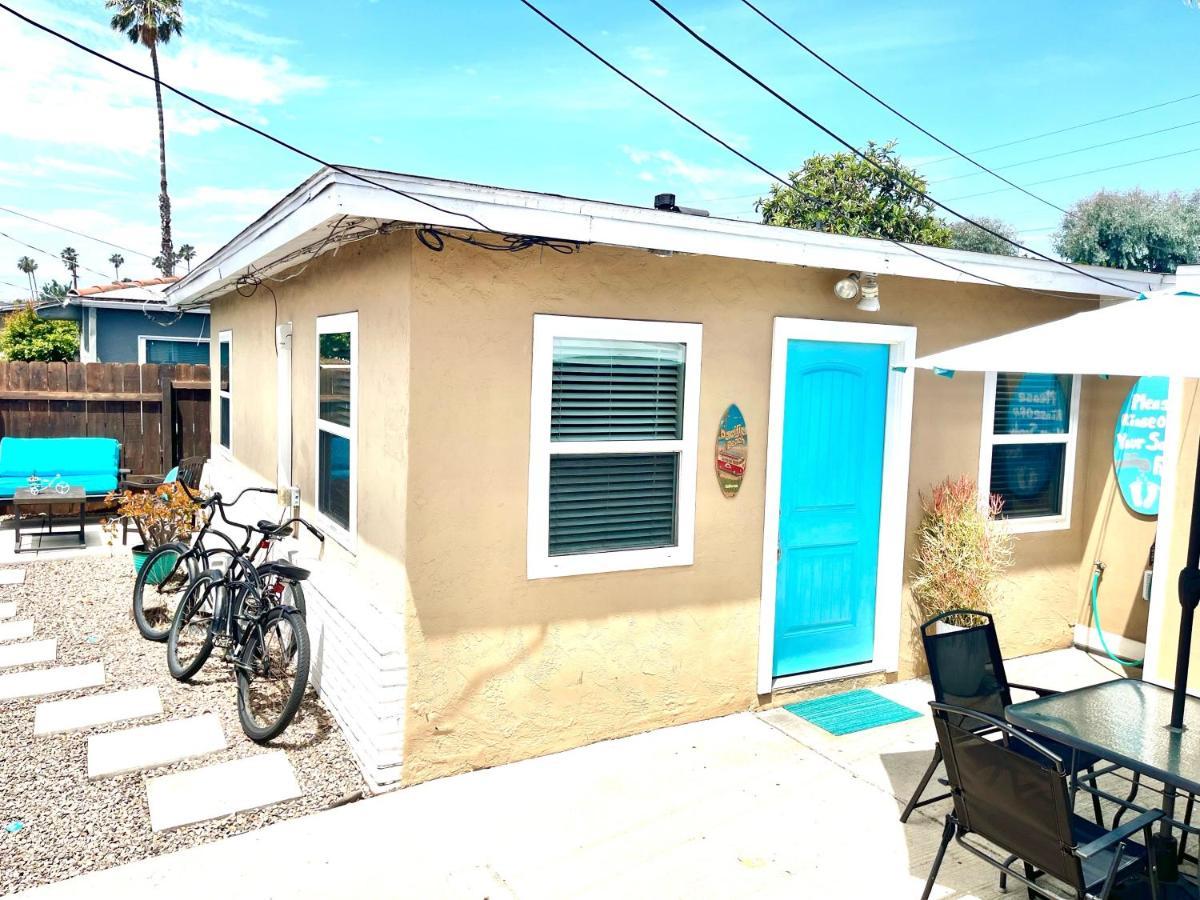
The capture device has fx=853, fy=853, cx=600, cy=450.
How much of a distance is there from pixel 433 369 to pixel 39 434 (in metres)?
9.09

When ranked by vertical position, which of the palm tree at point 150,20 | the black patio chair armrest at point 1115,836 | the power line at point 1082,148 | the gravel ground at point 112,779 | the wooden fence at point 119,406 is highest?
the palm tree at point 150,20

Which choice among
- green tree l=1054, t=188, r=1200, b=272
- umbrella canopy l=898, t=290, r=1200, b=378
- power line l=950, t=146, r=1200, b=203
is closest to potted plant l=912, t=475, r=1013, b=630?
umbrella canopy l=898, t=290, r=1200, b=378

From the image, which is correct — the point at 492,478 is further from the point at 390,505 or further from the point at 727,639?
the point at 727,639

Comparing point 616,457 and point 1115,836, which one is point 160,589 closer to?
point 616,457

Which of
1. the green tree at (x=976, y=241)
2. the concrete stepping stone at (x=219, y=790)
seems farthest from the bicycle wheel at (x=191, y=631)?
the green tree at (x=976, y=241)

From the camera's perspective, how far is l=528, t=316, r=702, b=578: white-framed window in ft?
14.2

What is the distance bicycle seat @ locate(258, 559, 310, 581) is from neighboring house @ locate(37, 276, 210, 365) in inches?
425

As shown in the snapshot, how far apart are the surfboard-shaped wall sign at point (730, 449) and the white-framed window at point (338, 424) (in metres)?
2.04

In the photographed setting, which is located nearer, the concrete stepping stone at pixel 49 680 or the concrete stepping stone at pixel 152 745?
the concrete stepping stone at pixel 152 745

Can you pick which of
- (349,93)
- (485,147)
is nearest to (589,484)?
(349,93)

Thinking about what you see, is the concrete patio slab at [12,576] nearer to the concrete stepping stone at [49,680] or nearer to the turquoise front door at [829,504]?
the concrete stepping stone at [49,680]

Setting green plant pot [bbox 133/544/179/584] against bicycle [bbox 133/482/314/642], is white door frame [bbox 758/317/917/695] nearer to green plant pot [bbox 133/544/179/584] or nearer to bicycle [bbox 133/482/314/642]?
bicycle [bbox 133/482/314/642]

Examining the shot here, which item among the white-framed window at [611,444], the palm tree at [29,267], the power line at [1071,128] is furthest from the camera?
the palm tree at [29,267]

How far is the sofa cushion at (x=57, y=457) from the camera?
31.2 feet
